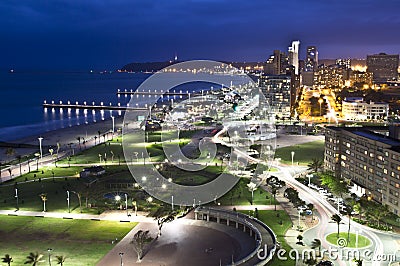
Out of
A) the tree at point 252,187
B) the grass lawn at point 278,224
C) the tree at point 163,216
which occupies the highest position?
the tree at point 252,187

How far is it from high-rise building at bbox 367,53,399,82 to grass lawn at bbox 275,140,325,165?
13589cm

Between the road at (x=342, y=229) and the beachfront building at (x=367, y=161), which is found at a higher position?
the beachfront building at (x=367, y=161)

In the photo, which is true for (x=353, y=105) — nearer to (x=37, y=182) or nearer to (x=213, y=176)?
(x=213, y=176)

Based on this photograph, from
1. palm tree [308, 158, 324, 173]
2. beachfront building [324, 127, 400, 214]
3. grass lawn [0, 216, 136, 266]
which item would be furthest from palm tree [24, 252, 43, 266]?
palm tree [308, 158, 324, 173]

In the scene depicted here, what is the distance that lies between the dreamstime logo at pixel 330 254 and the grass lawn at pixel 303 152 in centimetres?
1982

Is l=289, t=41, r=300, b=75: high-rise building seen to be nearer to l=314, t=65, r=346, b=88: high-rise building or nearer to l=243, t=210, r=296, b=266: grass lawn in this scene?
l=314, t=65, r=346, b=88: high-rise building

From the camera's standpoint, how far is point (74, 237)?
76.9 feet

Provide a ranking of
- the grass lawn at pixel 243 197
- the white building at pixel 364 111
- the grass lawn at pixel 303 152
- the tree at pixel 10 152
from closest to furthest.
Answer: the grass lawn at pixel 243 197 → the grass lawn at pixel 303 152 → the tree at pixel 10 152 → the white building at pixel 364 111

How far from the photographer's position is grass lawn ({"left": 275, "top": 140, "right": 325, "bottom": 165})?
41.9 meters

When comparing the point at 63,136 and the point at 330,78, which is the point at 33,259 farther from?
the point at 330,78

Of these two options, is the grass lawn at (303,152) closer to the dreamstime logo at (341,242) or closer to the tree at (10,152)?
the dreamstime logo at (341,242)

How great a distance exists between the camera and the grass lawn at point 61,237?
21.2 metres

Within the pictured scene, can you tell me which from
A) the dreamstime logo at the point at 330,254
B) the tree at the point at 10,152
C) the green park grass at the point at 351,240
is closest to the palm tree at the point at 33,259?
the dreamstime logo at the point at 330,254

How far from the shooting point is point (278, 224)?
24.5 meters
